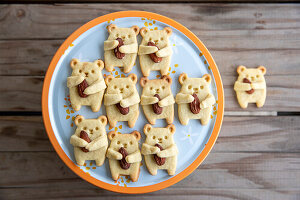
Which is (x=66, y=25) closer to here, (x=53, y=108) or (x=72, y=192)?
(x=53, y=108)

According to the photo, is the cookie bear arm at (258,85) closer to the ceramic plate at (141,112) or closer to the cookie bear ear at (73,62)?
the ceramic plate at (141,112)

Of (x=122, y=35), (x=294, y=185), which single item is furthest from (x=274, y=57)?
(x=122, y=35)

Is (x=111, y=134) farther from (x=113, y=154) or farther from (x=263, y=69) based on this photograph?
(x=263, y=69)

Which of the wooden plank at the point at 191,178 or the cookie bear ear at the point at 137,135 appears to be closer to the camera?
the cookie bear ear at the point at 137,135

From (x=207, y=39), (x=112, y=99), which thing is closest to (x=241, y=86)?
(x=207, y=39)

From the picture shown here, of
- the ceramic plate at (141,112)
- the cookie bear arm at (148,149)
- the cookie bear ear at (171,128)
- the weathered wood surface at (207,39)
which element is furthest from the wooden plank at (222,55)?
the cookie bear arm at (148,149)

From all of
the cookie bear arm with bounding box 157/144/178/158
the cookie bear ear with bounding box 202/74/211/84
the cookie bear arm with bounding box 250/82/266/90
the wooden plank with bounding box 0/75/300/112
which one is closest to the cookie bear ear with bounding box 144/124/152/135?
the cookie bear arm with bounding box 157/144/178/158
